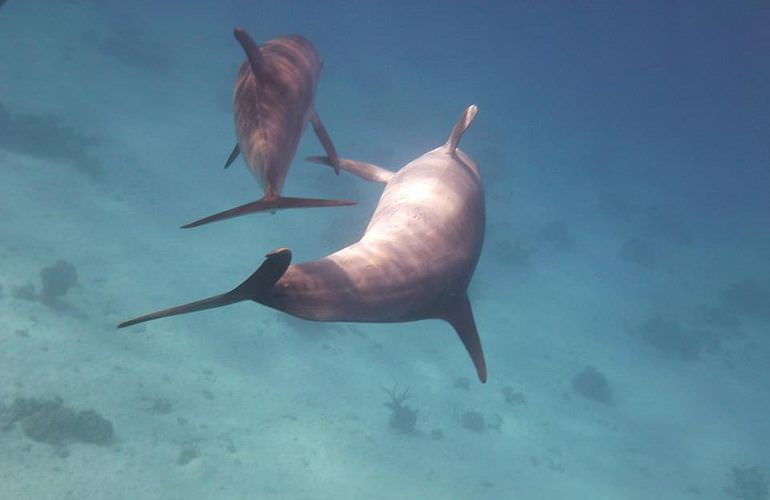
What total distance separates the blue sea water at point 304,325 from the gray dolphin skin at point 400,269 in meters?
11.2

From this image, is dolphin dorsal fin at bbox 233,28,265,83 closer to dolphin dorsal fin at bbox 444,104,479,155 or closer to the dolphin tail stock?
the dolphin tail stock

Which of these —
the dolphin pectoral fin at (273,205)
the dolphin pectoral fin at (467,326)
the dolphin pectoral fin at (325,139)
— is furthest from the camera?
the dolphin pectoral fin at (325,139)

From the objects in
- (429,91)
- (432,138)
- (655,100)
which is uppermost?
(655,100)

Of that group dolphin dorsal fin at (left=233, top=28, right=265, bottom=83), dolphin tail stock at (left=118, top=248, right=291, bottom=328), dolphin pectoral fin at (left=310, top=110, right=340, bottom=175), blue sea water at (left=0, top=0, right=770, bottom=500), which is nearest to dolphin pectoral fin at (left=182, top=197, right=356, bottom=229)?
dolphin tail stock at (left=118, top=248, right=291, bottom=328)

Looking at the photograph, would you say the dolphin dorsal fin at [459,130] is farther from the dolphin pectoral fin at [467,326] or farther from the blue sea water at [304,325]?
the blue sea water at [304,325]

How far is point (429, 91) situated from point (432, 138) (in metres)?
16.3

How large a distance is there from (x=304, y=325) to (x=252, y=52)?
1548cm

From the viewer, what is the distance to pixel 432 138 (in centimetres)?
3316

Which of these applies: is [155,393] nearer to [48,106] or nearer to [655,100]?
[48,106]

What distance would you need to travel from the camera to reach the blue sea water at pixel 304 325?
12.9m

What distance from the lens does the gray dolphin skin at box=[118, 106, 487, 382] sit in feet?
6.58

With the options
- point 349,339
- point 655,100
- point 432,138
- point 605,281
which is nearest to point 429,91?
point 432,138

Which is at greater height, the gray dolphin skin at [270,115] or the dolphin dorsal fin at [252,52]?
the dolphin dorsal fin at [252,52]

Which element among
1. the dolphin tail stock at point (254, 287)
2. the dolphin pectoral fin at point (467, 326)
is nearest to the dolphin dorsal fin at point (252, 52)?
the dolphin tail stock at point (254, 287)
